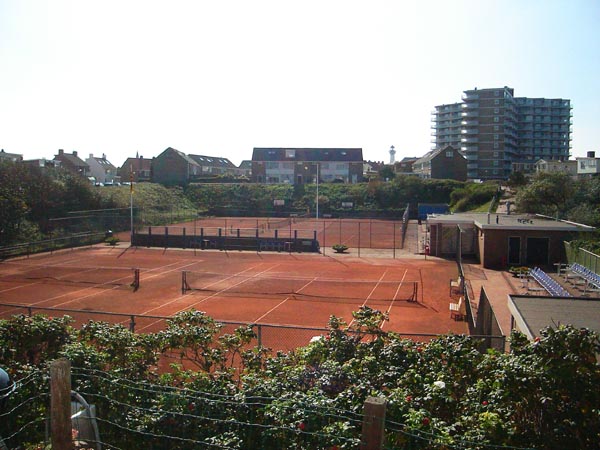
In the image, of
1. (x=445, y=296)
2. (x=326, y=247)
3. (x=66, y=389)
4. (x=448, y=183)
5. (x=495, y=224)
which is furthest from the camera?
(x=448, y=183)

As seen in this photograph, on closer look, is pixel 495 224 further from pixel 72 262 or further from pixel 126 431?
pixel 126 431

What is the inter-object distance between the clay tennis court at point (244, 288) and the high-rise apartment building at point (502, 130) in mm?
82150

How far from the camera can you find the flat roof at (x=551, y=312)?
12.4 metres

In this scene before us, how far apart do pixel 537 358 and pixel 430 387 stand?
1399mm

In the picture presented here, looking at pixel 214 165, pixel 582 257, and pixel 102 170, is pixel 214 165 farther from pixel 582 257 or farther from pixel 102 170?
pixel 582 257

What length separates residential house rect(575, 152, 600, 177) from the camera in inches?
3258

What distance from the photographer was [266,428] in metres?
6.57

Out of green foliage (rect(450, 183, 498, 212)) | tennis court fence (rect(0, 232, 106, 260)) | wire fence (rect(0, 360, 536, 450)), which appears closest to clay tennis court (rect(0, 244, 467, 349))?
tennis court fence (rect(0, 232, 106, 260))

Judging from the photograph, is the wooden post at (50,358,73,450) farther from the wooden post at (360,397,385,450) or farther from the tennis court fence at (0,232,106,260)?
the tennis court fence at (0,232,106,260)

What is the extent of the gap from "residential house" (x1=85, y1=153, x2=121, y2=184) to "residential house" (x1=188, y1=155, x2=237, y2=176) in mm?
19559

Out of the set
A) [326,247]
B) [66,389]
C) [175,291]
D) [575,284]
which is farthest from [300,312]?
[326,247]

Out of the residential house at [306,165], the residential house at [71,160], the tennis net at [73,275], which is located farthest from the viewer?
the residential house at [306,165]

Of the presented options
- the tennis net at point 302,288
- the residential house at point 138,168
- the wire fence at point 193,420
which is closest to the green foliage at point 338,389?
→ the wire fence at point 193,420

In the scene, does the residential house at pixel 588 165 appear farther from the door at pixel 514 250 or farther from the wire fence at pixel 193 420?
the wire fence at pixel 193 420
